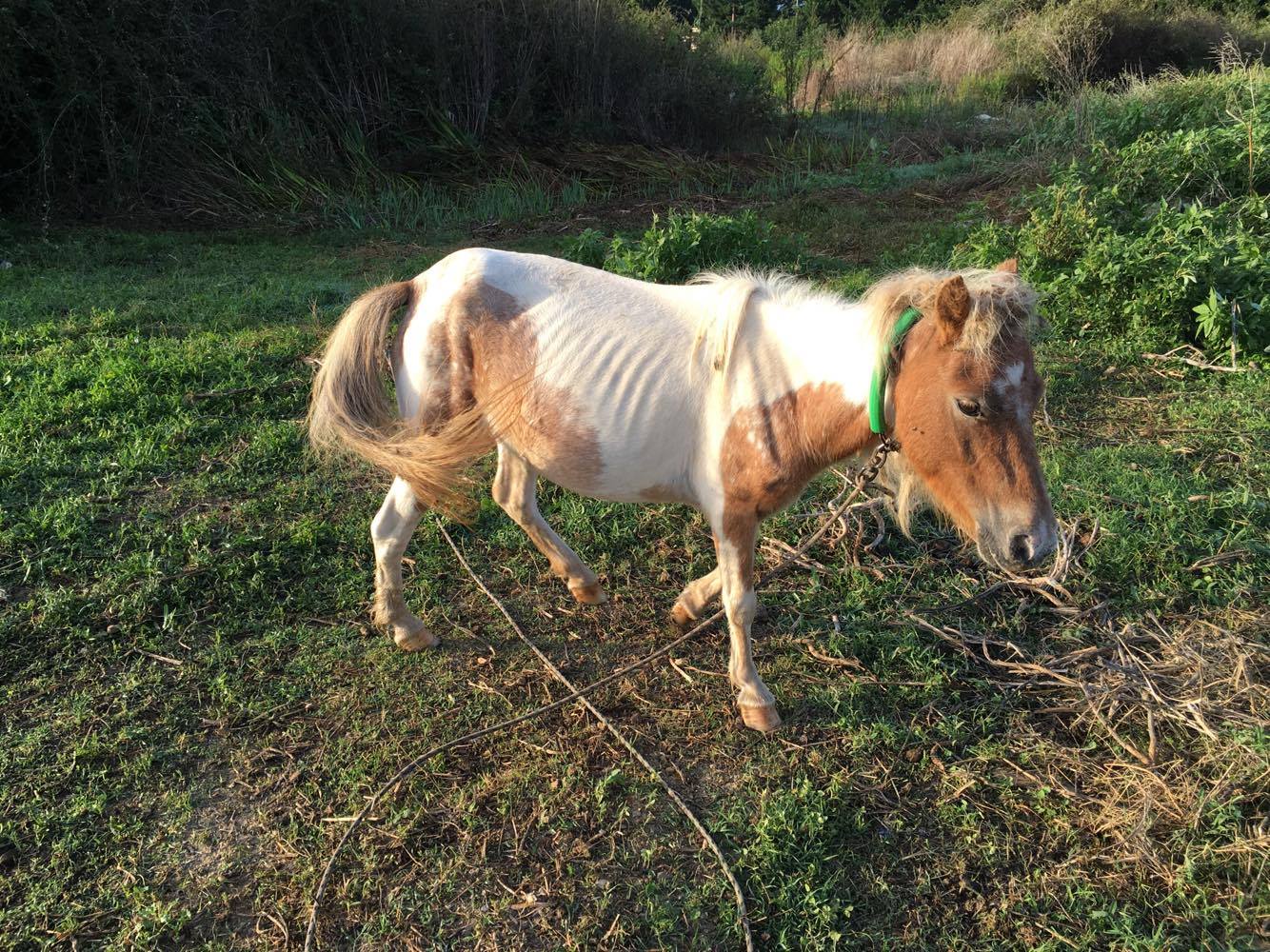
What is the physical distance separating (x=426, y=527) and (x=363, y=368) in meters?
1.20

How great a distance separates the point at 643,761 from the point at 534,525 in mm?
1218

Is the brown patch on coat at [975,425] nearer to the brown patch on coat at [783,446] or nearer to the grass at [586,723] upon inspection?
the brown patch on coat at [783,446]

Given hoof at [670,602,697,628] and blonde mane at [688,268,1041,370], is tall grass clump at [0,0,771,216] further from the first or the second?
blonde mane at [688,268,1041,370]

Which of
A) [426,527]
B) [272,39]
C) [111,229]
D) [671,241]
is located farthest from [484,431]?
[272,39]

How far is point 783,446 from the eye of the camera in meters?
2.59

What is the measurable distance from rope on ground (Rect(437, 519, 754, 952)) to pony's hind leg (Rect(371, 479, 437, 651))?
37 cm

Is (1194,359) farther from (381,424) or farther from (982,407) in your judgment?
(381,424)

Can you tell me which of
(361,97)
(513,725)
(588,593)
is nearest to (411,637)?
(513,725)

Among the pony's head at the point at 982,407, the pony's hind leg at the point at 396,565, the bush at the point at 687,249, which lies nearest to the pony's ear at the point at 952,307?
the pony's head at the point at 982,407

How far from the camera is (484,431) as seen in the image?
2.83 m

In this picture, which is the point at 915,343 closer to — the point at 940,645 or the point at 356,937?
the point at 940,645

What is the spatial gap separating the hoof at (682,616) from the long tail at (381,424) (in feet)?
3.33

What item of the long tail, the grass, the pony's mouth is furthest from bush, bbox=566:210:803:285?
the pony's mouth

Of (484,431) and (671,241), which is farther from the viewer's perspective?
(671,241)
